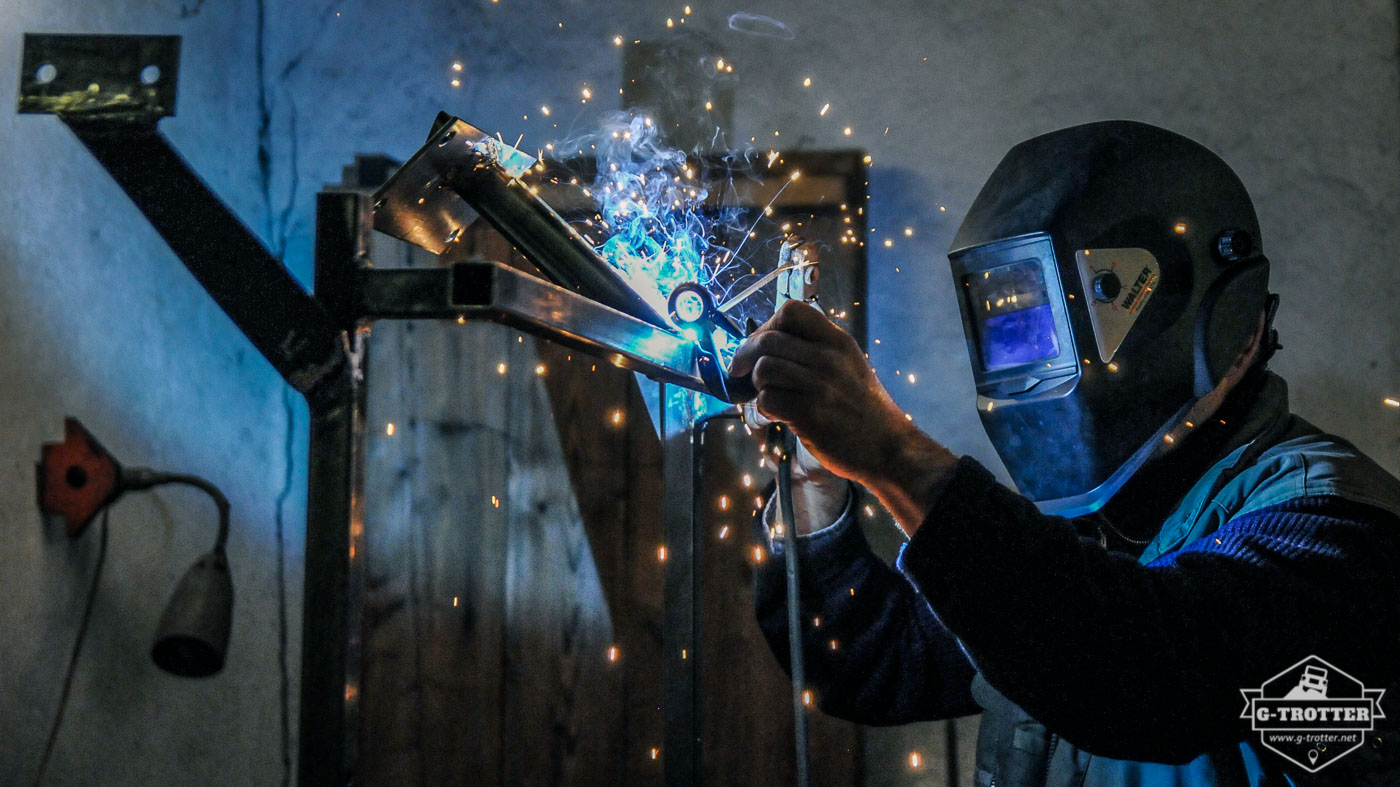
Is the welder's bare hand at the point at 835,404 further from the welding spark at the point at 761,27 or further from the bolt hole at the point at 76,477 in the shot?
the bolt hole at the point at 76,477

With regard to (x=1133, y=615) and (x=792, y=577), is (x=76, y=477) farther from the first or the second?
(x=1133, y=615)

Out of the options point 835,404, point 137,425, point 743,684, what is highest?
point 137,425

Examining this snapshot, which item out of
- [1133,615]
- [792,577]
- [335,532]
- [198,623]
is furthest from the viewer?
[198,623]

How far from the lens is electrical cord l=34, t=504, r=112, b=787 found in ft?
6.99

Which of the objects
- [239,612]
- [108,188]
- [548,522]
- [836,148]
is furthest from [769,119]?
[239,612]

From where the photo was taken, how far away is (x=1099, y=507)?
4.70 ft

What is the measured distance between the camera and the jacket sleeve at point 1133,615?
0.99 metres

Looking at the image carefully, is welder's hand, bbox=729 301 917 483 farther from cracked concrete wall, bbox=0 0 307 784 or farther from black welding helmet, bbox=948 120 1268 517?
cracked concrete wall, bbox=0 0 307 784

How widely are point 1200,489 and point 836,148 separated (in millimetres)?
1275

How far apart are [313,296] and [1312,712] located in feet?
3.81

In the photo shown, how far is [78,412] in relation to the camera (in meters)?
2.23

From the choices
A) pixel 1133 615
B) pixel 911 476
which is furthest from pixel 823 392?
pixel 1133 615

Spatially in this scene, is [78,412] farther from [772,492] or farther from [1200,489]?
[1200,489]

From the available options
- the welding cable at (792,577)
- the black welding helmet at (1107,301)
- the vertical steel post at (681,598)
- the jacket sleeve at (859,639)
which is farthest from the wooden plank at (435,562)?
the black welding helmet at (1107,301)
